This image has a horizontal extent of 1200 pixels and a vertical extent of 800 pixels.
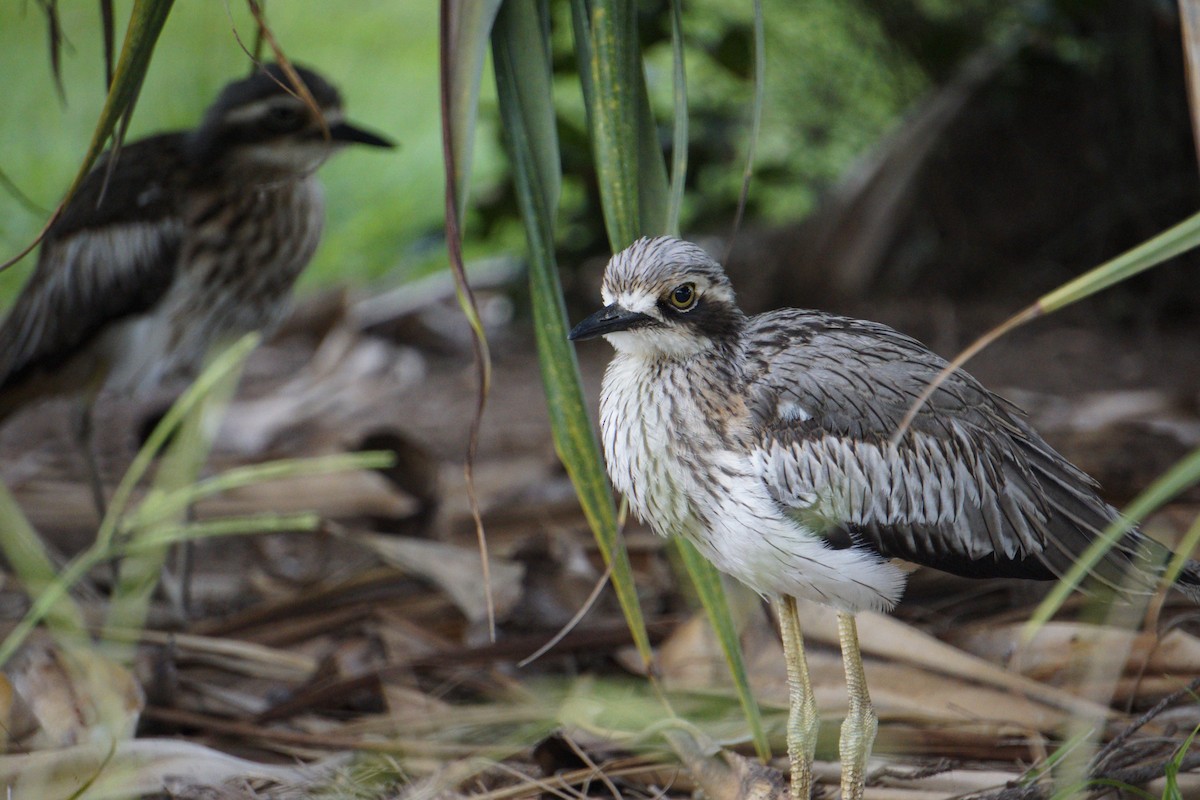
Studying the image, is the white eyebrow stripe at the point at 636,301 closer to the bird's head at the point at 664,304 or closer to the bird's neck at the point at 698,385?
the bird's head at the point at 664,304

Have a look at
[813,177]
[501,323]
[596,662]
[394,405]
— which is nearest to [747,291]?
[813,177]

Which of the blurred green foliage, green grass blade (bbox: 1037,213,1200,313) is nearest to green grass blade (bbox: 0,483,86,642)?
the blurred green foliage

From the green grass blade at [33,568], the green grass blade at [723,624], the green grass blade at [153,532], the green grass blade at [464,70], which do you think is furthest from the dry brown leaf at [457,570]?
the green grass blade at [464,70]

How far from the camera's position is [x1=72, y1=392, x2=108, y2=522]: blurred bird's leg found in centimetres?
379

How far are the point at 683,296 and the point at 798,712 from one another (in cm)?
78

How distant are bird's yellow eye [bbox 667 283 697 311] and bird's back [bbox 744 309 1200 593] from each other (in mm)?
157

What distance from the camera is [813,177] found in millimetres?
5469

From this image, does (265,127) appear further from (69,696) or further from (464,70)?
(464,70)

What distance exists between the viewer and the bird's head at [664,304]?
2086 mm

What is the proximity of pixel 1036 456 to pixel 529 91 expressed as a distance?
1.12m

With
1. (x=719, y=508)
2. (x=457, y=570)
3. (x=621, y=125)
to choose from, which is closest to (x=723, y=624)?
(x=719, y=508)

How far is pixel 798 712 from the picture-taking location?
7.37ft

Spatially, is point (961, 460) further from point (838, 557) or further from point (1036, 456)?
point (838, 557)

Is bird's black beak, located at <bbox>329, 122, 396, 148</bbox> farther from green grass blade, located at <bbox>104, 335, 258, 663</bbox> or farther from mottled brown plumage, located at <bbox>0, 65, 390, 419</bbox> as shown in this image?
green grass blade, located at <bbox>104, 335, 258, 663</bbox>
